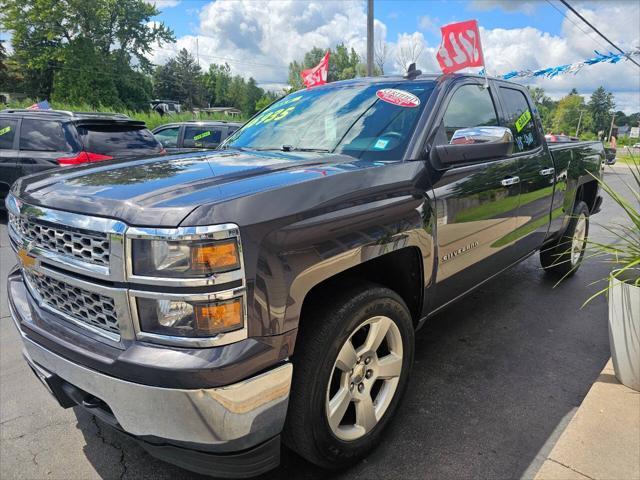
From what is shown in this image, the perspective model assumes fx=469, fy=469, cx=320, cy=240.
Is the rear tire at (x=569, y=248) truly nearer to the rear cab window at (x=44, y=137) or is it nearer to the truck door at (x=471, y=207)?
the truck door at (x=471, y=207)

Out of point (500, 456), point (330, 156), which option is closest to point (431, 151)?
point (330, 156)

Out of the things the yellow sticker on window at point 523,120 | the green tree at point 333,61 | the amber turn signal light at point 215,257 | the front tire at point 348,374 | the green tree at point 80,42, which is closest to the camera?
the amber turn signal light at point 215,257

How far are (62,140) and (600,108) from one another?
10748 centimetres

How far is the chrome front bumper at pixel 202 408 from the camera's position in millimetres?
1597

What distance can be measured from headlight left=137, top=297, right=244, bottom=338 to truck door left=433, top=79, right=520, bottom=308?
4.49 ft

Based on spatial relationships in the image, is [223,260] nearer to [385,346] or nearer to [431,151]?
[385,346]

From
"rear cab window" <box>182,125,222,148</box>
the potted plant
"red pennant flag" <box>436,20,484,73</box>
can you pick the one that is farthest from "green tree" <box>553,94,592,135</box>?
the potted plant

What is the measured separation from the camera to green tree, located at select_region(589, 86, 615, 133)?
8938 centimetres

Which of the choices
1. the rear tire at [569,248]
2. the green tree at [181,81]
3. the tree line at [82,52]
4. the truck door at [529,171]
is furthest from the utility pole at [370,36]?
the green tree at [181,81]

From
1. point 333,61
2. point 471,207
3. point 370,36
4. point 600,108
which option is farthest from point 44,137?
point 600,108

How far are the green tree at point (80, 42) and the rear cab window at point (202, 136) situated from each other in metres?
38.9

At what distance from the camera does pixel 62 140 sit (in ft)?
23.9

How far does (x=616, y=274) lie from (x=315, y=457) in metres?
2.14

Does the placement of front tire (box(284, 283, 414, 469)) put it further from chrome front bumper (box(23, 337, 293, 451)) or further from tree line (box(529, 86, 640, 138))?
tree line (box(529, 86, 640, 138))
